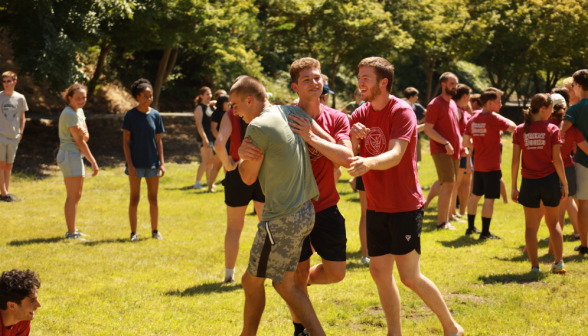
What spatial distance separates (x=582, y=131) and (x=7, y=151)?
410 inches

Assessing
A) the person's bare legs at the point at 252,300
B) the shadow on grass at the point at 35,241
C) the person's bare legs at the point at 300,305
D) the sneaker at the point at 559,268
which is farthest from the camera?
the shadow on grass at the point at 35,241

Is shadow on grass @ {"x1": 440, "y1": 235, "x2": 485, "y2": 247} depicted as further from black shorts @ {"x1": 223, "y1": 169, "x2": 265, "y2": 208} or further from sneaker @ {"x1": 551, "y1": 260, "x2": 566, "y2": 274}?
black shorts @ {"x1": 223, "y1": 169, "x2": 265, "y2": 208}

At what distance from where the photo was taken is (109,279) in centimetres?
629

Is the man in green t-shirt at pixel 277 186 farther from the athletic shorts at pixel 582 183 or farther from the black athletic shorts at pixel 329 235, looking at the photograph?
the athletic shorts at pixel 582 183

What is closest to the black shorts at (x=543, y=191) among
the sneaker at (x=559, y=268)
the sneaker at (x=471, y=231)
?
the sneaker at (x=559, y=268)

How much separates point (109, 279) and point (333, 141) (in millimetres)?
3663

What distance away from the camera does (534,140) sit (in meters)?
6.20

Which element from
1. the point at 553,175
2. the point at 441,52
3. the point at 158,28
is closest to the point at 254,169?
the point at 553,175

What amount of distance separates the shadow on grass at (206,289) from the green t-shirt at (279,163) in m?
2.41

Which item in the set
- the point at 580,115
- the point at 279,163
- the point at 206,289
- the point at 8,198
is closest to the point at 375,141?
the point at 279,163

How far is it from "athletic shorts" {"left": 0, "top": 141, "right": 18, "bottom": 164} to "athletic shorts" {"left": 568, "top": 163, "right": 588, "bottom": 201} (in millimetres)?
10240

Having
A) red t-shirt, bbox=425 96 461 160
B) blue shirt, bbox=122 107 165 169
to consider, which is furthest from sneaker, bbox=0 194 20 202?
red t-shirt, bbox=425 96 461 160

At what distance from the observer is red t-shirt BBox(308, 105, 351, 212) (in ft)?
13.8

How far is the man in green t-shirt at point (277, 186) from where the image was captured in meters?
3.66
